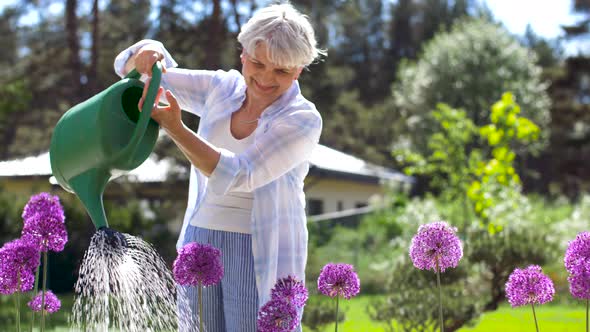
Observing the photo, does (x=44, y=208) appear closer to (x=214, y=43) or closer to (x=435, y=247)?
(x=435, y=247)

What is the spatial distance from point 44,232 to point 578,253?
1421mm

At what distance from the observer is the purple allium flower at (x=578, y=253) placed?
2051mm

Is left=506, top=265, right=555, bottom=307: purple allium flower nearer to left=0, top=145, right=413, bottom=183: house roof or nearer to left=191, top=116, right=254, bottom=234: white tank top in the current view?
left=191, top=116, right=254, bottom=234: white tank top

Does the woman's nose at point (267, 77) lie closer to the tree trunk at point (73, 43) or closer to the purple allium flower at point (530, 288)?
the purple allium flower at point (530, 288)

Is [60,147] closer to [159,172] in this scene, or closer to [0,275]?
[0,275]

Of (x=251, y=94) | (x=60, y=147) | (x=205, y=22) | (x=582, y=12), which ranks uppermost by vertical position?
(x=582, y=12)

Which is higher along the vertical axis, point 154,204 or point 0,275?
point 154,204

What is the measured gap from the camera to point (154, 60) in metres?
2.12

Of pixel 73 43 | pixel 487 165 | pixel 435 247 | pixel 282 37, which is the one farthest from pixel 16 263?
pixel 73 43

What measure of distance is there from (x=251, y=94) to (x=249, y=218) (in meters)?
0.36

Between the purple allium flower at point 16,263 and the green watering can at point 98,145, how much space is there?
0.29 metres

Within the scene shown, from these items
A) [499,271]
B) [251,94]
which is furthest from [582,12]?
[251,94]

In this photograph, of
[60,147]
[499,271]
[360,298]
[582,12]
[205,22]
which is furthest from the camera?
[582,12]

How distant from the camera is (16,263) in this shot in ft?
7.37
